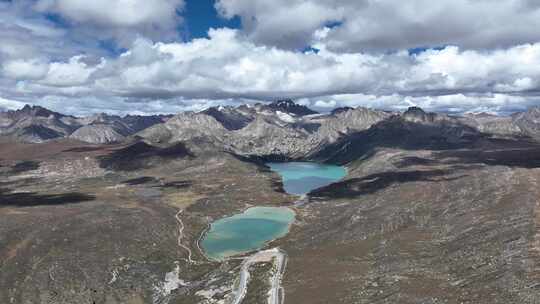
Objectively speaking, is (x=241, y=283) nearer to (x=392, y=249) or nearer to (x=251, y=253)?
(x=251, y=253)

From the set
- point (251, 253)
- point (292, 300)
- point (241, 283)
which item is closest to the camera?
A: point (292, 300)

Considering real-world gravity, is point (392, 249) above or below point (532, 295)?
below

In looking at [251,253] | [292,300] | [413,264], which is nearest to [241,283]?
[292,300]

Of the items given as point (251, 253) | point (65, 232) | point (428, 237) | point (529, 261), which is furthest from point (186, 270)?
point (529, 261)

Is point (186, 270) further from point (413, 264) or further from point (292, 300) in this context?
point (413, 264)

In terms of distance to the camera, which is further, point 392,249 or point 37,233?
point 37,233

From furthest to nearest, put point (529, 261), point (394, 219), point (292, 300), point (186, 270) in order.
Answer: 1. point (394, 219)
2. point (186, 270)
3. point (292, 300)
4. point (529, 261)

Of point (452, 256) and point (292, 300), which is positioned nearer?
point (292, 300)

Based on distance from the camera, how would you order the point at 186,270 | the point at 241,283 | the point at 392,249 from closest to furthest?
the point at 241,283
the point at 392,249
the point at 186,270

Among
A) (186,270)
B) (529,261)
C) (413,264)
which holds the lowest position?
(186,270)
